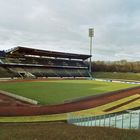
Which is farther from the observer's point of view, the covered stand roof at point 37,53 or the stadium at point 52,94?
the covered stand roof at point 37,53

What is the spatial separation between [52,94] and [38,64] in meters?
48.1

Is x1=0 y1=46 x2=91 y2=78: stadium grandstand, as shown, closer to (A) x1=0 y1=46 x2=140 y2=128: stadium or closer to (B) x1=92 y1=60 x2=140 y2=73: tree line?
(A) x1=0 y1=46 x2=140 y2=128: stadium

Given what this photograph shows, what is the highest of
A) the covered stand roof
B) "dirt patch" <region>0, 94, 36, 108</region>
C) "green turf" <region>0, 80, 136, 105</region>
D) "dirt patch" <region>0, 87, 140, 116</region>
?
the covered stand roof

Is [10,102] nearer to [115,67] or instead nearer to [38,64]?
[38,64]

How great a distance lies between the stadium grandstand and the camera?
79.4m

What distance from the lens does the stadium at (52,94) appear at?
28.6 metres

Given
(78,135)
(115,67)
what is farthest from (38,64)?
(78,135)

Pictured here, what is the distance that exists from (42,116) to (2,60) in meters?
56.5

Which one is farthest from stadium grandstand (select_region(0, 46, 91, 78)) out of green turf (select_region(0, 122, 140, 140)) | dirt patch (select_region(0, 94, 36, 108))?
green turf (select_region(0, 122, 140, 140))

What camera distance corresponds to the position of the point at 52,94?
4147 cm

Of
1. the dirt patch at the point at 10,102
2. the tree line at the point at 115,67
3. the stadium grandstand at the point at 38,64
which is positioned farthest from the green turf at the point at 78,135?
the tree line at the point at 115,67

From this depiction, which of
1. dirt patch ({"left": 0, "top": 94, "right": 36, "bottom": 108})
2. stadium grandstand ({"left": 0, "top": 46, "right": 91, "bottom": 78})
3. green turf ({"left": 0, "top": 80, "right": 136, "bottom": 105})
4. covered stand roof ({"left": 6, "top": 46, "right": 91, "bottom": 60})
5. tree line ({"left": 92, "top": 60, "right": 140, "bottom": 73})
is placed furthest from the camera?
tree line ({"left": 92, "top": 60, "right": 140, "bottom": 73})

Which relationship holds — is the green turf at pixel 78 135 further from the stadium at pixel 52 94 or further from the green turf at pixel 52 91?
the green turf at pixel 52 91

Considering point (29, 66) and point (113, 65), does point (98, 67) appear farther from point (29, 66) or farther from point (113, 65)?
point (29, 66)
